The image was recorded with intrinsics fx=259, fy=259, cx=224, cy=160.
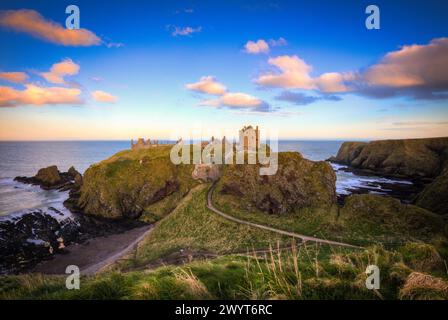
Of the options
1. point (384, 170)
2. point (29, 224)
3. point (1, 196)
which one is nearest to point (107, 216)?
point (29, 224)

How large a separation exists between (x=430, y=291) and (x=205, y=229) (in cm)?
4133

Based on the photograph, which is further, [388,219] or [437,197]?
[437,197]

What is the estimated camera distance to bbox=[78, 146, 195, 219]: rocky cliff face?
69.0 m

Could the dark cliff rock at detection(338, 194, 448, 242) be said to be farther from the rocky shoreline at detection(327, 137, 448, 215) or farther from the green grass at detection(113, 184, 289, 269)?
the rocky shoreline at detection(327, 137, 448, 215)

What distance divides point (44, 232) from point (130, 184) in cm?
2518

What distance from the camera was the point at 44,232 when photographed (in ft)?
174

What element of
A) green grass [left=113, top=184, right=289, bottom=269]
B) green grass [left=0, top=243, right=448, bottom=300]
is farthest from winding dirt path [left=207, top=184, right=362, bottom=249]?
green grass [left=0, top=243, right=448, bottom=300]

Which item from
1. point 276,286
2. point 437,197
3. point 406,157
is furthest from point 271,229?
point 406,157

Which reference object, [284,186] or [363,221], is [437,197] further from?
[284,186]

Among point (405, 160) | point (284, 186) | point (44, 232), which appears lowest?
point (44, 232)

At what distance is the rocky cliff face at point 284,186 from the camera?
5344 cm

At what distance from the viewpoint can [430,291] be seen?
5.70 metres

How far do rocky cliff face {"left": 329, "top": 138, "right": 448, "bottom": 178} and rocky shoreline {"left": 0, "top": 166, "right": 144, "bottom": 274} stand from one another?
12106 cm
